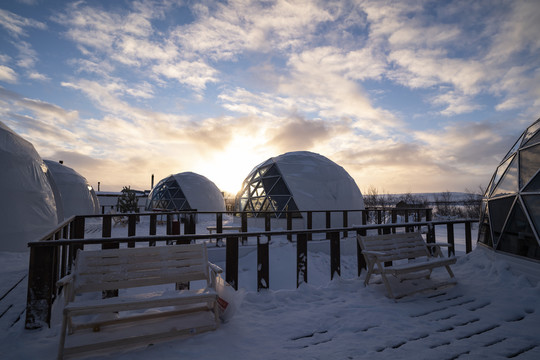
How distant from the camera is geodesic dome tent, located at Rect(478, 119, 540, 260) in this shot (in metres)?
4.88

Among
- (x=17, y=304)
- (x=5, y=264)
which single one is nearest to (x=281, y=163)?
(x=5, y=264)

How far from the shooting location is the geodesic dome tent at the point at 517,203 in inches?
192

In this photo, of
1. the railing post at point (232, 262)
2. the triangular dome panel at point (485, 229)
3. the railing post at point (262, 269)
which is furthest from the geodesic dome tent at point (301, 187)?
the railing post at point (232, 262)

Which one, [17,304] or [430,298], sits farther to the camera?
[430,298]

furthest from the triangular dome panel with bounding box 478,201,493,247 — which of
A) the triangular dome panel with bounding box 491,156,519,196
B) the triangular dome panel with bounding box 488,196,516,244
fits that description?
the triangular dome panel with bounding box 491,156,519,196

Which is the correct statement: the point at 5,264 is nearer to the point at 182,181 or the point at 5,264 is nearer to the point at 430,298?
the point at 430,298

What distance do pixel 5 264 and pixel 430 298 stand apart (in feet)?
28.6

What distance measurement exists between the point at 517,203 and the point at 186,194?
21540 mm

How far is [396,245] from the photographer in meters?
4.86

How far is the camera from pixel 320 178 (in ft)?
45.2

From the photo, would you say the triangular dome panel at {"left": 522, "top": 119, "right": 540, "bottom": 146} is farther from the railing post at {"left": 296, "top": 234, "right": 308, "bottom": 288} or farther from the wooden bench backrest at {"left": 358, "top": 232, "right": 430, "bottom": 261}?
the railing post at {"left": 296, "top": 234, "right": 308, "bottom": 288}

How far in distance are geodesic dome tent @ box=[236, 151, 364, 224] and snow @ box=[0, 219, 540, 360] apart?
325 inches

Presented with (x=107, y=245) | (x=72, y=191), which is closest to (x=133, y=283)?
(x=107, y=245)

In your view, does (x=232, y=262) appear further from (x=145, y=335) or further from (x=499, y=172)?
(x=499, y=172)
